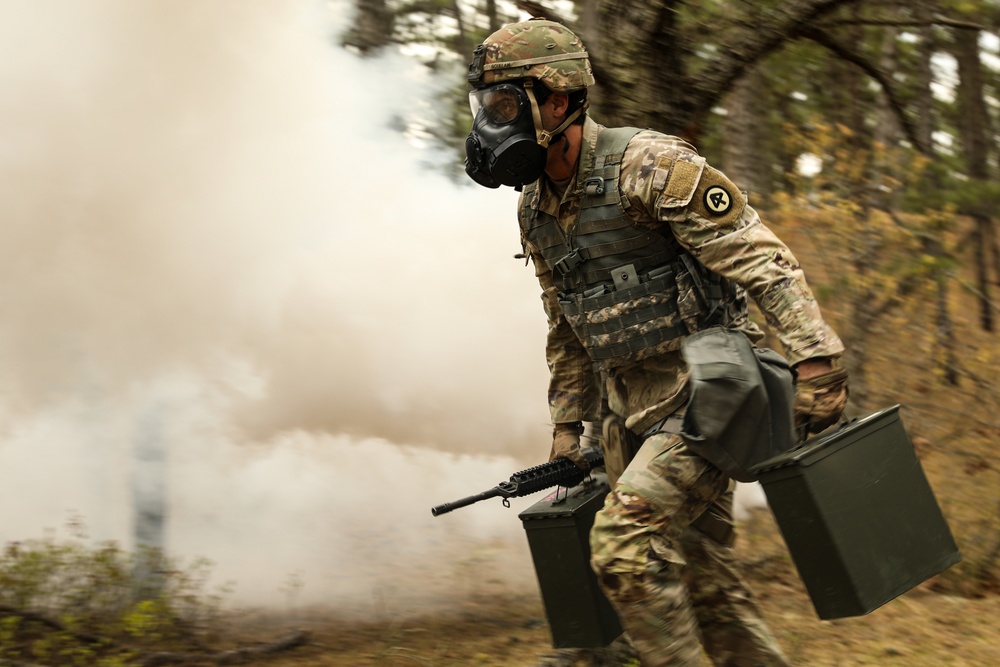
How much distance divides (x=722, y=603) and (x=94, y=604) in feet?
8.67

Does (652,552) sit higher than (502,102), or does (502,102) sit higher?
(502,102)

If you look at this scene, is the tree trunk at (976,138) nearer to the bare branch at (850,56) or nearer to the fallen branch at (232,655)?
the bare branch at (850,56)

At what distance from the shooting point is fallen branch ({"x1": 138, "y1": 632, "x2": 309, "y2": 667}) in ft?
13.1

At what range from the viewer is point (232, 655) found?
4117 mm

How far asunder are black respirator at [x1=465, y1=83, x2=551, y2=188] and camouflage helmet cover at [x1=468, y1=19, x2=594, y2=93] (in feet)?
0.16

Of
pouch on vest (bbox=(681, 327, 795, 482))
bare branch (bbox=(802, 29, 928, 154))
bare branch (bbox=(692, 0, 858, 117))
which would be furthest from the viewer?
bare branch (bbox=(802, 29, 928, 154))

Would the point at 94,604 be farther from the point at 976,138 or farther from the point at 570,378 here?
the point at 976,138

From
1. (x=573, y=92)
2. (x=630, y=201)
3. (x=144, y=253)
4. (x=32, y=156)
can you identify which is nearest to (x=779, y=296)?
(x=630, y=201)

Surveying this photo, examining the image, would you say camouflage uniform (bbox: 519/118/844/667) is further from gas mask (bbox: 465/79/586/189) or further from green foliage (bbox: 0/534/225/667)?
green foliage (bbox: 0/534/225/667)

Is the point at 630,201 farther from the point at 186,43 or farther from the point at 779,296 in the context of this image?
the point at 186,43

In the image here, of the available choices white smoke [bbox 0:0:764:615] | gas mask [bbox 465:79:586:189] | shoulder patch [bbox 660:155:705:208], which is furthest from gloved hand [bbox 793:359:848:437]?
white smoke [bbox 0:0:764:615]

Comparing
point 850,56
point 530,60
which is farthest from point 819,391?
point 850,56

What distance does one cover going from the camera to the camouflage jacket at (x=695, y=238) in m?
2.84

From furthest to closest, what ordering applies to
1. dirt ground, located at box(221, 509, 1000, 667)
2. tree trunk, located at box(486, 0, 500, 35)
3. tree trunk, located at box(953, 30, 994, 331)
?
tree trunk, located at box(953, 30, 994, 331), tree trunk, located at box(486, 0, 500, 35), dirt ground, located at box(221, 509, 1000, 667)
